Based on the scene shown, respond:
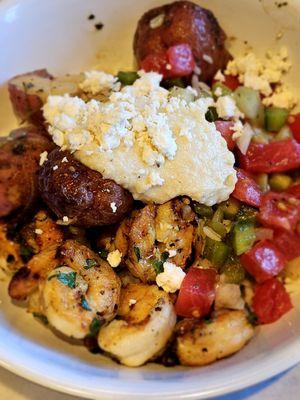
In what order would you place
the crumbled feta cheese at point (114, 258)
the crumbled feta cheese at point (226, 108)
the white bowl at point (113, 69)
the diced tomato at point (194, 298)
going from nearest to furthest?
the white bowl at point (113, 69) → the diced tomato at point (194, 298) → the crumbled feta cheese at point (114, 258) → the crumbled feta cheese at point (226, 108)

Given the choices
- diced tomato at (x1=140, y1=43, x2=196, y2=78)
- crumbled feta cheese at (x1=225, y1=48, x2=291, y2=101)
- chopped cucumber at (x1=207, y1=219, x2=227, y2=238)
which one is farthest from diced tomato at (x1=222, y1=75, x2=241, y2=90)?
chopped cucumber at (x1=207, y1=219, x2=227, y2=238)

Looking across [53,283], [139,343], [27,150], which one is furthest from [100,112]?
[139,343]

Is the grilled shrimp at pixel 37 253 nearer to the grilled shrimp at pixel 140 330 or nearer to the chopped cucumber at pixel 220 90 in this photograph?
the grilled shrimp at pixel 140 330

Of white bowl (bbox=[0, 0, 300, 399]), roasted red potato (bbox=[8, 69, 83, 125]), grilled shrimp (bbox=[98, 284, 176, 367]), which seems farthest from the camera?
roasted red potato (bbox=[8, 69, 83, 125])

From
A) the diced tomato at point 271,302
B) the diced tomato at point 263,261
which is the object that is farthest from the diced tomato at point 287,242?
the diced tomato at point 271,302

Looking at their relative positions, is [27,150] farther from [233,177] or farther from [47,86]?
[233,177]

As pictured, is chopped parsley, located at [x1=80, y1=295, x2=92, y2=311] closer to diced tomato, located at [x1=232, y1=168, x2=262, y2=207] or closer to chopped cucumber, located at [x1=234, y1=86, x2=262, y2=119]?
diced tomato, located at [x1=232, y1=168, x2=262, y2=207]
